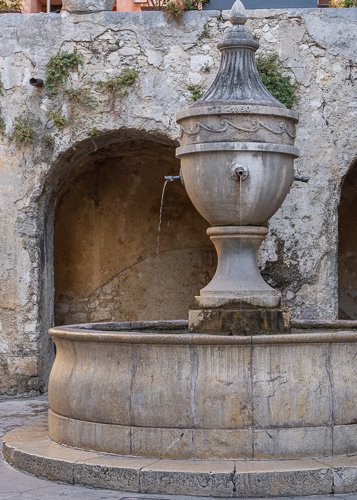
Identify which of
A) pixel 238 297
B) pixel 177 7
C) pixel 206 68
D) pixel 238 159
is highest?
pixel 177 7

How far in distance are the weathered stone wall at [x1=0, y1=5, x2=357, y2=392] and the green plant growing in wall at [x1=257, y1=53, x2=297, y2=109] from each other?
3.9 inches

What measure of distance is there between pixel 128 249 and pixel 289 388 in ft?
21.4

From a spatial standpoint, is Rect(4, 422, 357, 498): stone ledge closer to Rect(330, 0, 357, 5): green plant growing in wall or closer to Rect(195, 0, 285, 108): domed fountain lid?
Rect(195, 0, 285, 108): domed fountain lid

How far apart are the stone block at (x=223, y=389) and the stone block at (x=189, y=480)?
291mm

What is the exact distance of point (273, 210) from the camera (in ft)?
20.6

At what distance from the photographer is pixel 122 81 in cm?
938

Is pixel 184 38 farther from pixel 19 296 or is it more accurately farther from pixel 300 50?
pixel 19 296

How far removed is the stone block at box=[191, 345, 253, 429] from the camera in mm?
5301

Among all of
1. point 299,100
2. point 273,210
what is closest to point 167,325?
point 273,210

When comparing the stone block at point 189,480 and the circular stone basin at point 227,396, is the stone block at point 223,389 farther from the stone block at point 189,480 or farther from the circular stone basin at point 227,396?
the stone block at point 189,480

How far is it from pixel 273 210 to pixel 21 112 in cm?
394

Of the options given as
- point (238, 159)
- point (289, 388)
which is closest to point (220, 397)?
point (289, 388)

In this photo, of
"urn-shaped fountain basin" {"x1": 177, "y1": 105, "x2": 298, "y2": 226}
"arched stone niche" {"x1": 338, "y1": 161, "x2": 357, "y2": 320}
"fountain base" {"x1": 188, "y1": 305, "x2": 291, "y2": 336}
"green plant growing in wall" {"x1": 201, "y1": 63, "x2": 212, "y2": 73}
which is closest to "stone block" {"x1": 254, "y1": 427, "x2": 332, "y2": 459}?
"fountain base" {"x1": 188, "y1": 305, "x2": 291, "y2": 336}

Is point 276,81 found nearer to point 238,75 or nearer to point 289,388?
point 238,75
